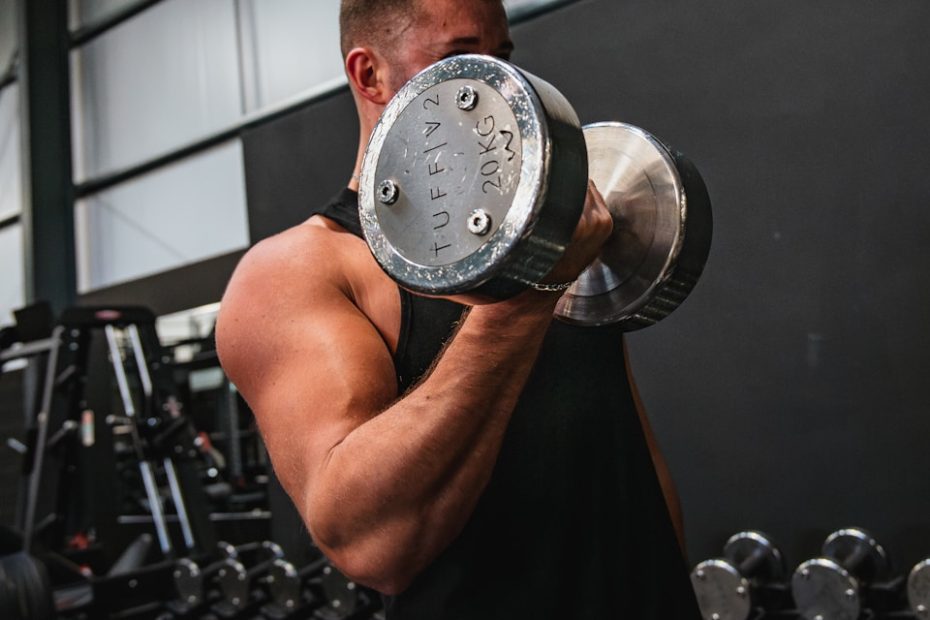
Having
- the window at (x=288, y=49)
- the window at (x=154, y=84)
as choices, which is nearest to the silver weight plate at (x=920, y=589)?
the window at (x=288, y=49)

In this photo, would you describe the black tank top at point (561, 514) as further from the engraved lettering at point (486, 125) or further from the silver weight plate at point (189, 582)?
the silver weight plate at point (189, 582)

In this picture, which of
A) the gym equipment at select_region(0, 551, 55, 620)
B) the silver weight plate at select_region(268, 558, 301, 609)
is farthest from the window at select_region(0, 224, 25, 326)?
the silver weight plate at select_region(268, 558, 301, 609)

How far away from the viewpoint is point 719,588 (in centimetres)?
192

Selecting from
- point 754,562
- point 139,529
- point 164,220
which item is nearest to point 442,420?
point 754,562

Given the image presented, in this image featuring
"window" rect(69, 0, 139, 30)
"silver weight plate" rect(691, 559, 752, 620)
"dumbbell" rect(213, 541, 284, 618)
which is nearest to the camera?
"silver weight plate" rect(691, 559, 752, 620)

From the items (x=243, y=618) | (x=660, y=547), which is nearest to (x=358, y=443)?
(x=660, y=547)

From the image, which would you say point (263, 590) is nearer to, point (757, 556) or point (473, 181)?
Result: point (757, 556)

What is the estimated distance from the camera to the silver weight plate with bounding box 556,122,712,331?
0.86 m

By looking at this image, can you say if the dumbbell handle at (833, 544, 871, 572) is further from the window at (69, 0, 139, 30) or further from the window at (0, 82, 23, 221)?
the window at (0, 82, 23, 221)

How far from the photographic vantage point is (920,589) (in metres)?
1.67

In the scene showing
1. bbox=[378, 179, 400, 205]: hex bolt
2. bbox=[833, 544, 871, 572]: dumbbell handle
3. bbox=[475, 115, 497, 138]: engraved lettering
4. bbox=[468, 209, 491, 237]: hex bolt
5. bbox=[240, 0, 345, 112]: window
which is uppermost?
bbox=[240, 0, 345, 112]: window

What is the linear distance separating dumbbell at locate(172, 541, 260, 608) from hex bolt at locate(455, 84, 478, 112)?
2900mm

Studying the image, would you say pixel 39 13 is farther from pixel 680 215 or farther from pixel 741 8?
pixel 680 215

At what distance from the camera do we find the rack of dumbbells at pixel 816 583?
69.4 inches
